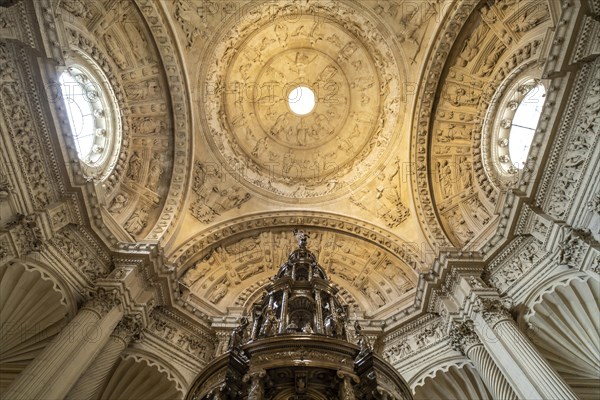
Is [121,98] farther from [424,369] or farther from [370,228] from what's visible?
[424,369]

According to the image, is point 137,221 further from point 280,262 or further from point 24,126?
point 280,262

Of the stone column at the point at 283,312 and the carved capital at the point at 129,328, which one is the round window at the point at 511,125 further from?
the carved capital at the point at 129,328

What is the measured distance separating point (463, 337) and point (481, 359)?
69cm

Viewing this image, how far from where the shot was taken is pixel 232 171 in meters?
16.4

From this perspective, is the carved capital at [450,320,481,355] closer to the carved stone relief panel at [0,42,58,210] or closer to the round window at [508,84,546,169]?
the round window at [508,84,546,169]

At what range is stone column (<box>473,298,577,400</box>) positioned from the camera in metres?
7.64

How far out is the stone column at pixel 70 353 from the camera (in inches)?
296

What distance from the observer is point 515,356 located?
331 inches

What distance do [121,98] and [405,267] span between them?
10.6 meters

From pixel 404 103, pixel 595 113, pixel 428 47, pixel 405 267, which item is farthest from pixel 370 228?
pixel 595 113

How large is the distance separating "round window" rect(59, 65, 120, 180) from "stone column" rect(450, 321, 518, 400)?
10.1 metres

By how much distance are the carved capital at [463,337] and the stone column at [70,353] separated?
8049 millimetres

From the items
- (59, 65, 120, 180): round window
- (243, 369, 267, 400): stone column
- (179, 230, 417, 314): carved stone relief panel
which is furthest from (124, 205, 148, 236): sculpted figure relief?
(243, 369, 267, 400): stone column

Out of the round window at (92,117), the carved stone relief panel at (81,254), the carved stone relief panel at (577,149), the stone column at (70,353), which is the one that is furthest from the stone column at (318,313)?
the round window at (92,117)
